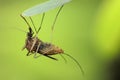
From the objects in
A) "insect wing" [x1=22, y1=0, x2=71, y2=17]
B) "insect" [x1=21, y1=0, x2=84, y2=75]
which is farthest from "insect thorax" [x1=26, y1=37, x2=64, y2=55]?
"insect wing" [x1=22, y1=0, x2=71, y2=17]

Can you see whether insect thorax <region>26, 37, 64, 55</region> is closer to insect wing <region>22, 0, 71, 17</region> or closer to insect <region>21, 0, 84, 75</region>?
insect <region>21, 0, 84, 75</region>

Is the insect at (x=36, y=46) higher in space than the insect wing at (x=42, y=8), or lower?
lower

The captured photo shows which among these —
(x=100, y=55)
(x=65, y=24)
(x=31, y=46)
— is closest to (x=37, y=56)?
(x=31, y=46)

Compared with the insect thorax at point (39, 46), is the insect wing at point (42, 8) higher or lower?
higher

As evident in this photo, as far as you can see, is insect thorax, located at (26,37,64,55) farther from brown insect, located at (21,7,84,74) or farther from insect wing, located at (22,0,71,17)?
insect wing, located at (22,0,71,17)

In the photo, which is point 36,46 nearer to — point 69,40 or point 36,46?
point 36,46

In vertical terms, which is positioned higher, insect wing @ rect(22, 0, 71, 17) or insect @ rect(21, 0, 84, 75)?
insect wing @ rect(22, 0, 71, 17)

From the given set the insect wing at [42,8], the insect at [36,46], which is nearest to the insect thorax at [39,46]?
the insect at [36,46]

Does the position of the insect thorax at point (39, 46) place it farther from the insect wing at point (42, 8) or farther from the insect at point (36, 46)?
the insect wing at point (42, 8)

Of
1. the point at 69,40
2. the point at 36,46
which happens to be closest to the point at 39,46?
the point at 36,46
